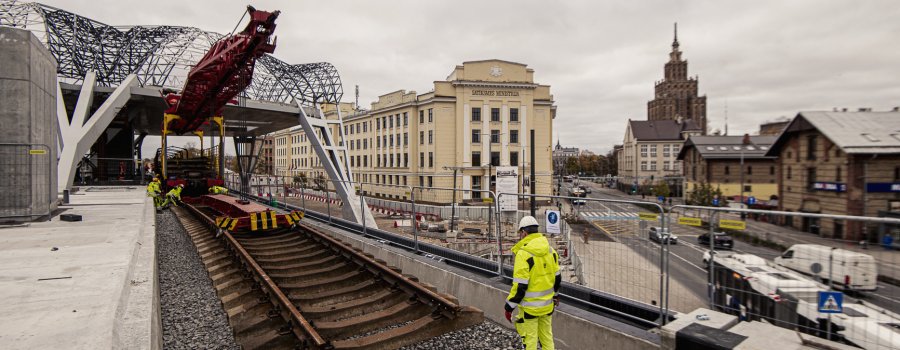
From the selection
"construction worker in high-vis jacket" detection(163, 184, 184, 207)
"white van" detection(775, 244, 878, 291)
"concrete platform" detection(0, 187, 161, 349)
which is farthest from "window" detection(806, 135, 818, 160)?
"construction worker in high-vis jacket" detection(163, 184, 184, 207)

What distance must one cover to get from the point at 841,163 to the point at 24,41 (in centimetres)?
3902

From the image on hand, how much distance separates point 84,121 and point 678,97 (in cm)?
12992

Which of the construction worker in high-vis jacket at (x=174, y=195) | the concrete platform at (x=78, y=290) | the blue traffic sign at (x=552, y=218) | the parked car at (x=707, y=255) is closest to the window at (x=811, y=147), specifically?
the blue traffic sign at (x=552, y=218)

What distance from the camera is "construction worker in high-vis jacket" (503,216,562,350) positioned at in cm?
391

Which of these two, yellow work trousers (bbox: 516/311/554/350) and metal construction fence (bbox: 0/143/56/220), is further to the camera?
metal construction fence (bbox: 0/143/56/220)

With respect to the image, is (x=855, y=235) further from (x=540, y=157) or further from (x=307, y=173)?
(x=307, y=173)

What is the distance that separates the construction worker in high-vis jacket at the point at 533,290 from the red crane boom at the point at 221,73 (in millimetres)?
13503

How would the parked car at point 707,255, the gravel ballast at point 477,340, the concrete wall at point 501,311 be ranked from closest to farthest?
the parked car at point 707,255 < the concrete wall at point 501,311 < the gravel ballast at point 477,340

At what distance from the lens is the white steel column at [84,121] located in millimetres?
23156

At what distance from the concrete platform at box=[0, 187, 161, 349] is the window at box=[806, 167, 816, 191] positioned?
38757 millimetres

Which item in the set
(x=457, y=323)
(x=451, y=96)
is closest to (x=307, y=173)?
(x=451, y=96)

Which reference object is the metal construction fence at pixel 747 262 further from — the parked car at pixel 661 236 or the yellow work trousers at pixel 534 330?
the yellow work trousers at pixel 534 330

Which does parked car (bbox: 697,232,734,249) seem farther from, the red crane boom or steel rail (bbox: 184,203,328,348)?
the red crane boom

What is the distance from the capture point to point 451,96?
155ft
